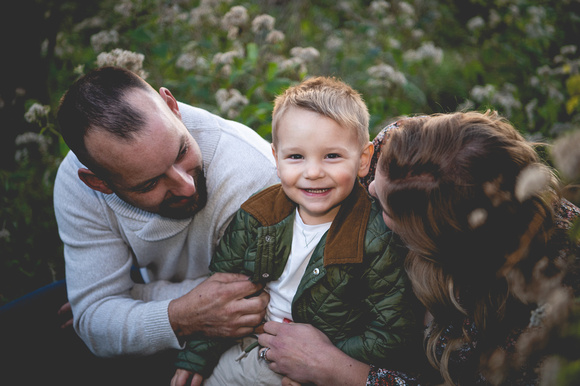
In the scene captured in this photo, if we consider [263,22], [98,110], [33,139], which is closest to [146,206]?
[98,110]

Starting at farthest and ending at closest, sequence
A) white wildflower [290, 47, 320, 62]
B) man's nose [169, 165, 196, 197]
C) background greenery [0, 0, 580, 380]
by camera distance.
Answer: white wildflower [290, 47, 320, 62]
background greenery [0, 0, 580, 380]
man's nose [169, 165, 196, 197]

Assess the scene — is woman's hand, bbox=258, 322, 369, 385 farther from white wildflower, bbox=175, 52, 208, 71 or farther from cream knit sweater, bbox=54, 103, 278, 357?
white wildflower, bbox=175, 52, 208, 71

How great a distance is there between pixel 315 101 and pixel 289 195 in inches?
15.1

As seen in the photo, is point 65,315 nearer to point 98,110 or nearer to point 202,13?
point 98,110

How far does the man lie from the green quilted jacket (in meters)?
0.18

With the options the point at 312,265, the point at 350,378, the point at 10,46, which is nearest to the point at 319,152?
the point at 312,265

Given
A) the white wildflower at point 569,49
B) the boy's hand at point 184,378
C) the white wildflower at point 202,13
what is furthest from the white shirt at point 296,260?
the white wildflower at point 569,49

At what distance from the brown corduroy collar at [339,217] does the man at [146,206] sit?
0.81ft

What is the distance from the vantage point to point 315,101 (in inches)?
53.4

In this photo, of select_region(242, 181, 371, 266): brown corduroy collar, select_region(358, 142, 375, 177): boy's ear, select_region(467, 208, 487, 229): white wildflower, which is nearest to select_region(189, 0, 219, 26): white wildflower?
select_region(242, 181, 371, 266): brown corduroy collar

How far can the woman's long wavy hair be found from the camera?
1.12 meters

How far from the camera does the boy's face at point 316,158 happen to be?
1349 mm

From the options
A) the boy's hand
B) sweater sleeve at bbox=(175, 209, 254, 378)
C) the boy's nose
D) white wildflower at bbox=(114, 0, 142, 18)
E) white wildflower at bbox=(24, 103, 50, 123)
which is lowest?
the boy's hand

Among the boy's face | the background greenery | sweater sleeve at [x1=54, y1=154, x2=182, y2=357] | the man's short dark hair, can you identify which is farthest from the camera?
the background greenery
